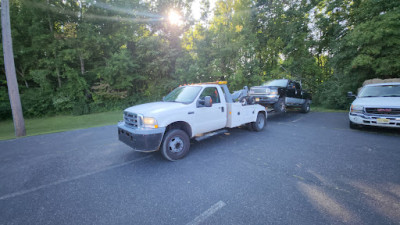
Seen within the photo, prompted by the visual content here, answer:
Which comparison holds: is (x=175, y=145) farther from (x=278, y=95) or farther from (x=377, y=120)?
(x=377, y=120)

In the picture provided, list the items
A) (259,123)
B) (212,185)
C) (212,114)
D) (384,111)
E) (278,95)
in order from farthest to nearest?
(278,95), (259,123), (384,111), (212,114), (212,185)

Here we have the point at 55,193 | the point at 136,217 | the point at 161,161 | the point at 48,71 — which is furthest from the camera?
the point at 48,71

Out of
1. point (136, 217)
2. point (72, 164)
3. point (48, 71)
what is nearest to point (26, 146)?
point (72, 164)

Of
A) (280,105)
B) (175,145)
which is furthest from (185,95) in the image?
(280,105)

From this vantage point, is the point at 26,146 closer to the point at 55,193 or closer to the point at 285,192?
the point at 55,193

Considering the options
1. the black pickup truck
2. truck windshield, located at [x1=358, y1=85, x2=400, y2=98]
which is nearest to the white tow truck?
the black pickup truck

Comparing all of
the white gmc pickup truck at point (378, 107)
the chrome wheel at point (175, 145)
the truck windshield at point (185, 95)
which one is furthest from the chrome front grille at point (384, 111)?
the chrome wheel at point (175, 145)

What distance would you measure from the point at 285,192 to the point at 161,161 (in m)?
2.83

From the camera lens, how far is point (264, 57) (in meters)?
22.3

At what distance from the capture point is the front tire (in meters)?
6.68

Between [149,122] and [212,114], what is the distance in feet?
6.18

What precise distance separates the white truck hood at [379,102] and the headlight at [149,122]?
727 cm

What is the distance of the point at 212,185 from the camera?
3061 millimetres

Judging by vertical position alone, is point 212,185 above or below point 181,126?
below
